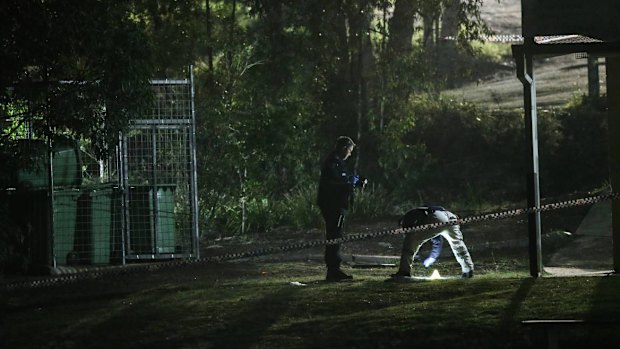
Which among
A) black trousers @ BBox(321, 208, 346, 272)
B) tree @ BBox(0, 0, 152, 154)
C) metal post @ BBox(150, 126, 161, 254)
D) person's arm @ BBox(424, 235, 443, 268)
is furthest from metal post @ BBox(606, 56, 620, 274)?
metal post @ BBox(150, 126, 161, 254)

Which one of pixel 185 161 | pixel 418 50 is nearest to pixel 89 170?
pixel 185 161

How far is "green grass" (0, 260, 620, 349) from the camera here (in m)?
10.7

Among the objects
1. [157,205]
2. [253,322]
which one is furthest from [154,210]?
[253,322]

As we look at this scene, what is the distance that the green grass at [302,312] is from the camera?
422 inches

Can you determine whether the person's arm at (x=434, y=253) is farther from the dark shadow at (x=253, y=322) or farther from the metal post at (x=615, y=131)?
the dark shadow at (x=253, y=322)

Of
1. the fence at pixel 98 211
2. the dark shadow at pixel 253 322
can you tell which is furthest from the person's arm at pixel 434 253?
the fence at pixel 98 211

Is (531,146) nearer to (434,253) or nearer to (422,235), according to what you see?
(422,235)

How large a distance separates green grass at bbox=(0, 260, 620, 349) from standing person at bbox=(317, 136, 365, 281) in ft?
1.18

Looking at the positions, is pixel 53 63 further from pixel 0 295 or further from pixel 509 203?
pixel 509 203

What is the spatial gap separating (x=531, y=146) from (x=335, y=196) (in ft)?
7.89

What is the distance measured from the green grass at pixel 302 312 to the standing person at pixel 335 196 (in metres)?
0.36

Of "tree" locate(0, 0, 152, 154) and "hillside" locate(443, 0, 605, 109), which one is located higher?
"hillside" locate(443, 0, 605, 109)

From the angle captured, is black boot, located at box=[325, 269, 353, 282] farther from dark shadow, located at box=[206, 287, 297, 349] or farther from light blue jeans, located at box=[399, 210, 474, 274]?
dark shadow, located at box=[206, 287, 297, 349]

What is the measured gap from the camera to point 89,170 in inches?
802
